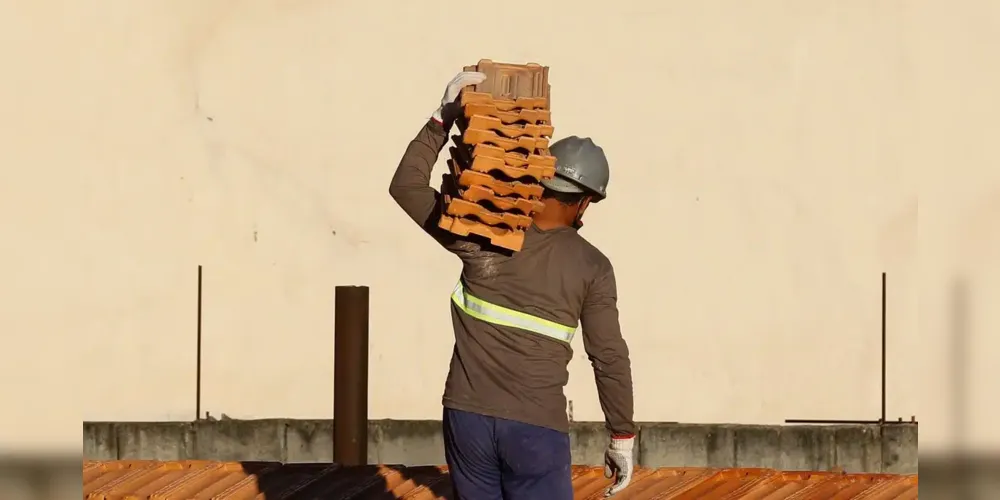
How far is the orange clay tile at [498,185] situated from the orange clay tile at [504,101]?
0.28 m

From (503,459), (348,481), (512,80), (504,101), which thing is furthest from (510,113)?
(348,481)

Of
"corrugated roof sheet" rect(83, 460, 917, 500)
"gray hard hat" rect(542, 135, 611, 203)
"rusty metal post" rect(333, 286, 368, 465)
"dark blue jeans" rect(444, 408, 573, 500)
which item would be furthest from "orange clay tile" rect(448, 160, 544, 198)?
"rusty metal post" rect(333, 286, 368, 465)

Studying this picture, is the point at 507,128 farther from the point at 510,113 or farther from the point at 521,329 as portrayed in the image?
the point at 521,329

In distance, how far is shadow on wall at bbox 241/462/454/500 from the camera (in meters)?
9.88

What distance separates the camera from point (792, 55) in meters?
15.6

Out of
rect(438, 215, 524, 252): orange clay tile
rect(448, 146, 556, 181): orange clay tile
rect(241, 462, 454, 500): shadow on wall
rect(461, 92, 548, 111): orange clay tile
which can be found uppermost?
rect(461, 92, 548, 111): orange clay tile

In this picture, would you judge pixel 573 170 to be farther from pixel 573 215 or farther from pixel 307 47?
pixel 307 47

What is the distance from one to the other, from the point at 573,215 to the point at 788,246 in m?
8.90

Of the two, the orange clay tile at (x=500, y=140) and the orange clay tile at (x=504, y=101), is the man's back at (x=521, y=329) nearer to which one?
the orange clay tile at (x=500, y=140)

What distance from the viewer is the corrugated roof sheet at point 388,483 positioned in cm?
982

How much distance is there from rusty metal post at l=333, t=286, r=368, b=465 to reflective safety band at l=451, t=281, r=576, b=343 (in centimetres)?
492

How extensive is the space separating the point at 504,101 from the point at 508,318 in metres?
0.85

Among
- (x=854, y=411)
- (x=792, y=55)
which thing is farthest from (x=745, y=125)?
(x=854, y=411)

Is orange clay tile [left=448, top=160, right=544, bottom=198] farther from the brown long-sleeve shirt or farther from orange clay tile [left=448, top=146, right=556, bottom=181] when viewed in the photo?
the brown long-sleeve shirt
